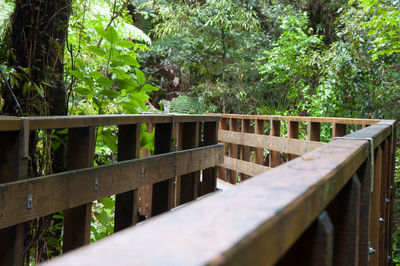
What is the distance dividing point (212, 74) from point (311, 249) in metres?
10.5

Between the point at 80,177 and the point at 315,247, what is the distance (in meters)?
1.21

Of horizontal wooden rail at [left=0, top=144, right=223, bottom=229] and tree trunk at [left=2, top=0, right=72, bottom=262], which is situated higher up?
tree trunk at [left=2, top=0, right=72, bottom=262]

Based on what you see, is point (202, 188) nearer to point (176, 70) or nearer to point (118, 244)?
point (118, 244)

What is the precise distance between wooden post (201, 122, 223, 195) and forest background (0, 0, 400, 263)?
0.53m

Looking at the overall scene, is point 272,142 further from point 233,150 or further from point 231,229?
point 231,229

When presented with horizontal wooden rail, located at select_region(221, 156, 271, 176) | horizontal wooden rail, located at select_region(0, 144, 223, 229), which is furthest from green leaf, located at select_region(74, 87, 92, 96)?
horizontal wooden rail, located at select_region(221, 156, 271, 176)

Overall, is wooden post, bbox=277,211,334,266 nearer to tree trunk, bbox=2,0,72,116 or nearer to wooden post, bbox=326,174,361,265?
wooden post, bbox=326,174,361,265

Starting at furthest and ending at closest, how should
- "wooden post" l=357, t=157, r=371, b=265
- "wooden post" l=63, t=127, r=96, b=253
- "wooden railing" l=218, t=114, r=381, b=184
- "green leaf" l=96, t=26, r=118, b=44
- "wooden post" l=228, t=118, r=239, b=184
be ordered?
"wooden post" l=228, t=118, r=239, b=184 < "wooden railing" l=218, t=114, r=381, b=184 < "green leaf" l=96, t=26, r=118, b=44 < "wooden post" l=63, t=127, r=96, b=253 < "wooden post" l=357, t=157, r=371, b=265

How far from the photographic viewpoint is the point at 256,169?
4.85 meters

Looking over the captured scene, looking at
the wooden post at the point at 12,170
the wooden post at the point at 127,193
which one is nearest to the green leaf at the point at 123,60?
the wooden post at the point at 127,193

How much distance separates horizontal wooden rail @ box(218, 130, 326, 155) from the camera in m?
4.09

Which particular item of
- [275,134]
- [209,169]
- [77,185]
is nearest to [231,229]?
[77,185]

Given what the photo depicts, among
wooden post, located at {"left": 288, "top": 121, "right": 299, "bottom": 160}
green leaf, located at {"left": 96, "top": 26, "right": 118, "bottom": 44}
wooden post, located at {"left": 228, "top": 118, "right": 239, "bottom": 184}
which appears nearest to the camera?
green leaf, located at {"left": 96, "top": 26, "right": 118, "bottom": 44}

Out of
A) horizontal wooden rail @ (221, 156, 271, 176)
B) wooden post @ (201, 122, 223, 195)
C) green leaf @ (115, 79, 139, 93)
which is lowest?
horizontal wooden rail @ (221, 156, 271, 176)
